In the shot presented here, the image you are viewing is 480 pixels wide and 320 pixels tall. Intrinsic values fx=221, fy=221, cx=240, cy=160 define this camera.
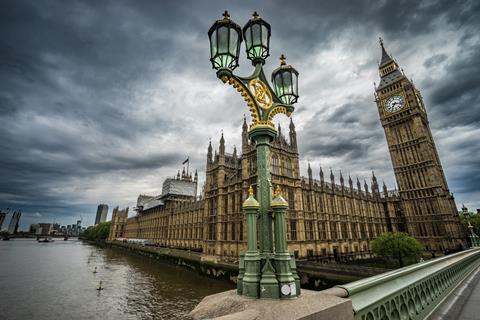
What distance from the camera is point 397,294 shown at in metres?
3.29

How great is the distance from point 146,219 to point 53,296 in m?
61.2

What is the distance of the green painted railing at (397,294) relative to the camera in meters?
2.71

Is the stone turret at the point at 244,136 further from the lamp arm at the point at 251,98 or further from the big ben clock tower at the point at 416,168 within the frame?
the big ben clock tower at the point at 416,168

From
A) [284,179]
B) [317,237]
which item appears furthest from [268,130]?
[317,237]

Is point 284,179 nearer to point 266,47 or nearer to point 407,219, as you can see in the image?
point 266,47

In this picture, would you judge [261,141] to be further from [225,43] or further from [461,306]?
[461,306]

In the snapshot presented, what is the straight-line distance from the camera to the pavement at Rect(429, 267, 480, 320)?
158 inches

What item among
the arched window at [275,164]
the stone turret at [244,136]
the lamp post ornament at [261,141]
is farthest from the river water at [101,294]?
the stone turret at [244,136]

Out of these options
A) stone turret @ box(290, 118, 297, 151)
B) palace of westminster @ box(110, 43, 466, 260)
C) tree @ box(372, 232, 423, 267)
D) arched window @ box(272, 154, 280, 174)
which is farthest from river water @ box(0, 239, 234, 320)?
stone turret @ box(290, 118, 297, 151)

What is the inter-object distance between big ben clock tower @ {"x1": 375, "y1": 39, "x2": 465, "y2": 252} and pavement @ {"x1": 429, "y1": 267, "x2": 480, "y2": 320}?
151ft

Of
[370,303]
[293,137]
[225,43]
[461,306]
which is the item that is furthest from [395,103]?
[370,303]

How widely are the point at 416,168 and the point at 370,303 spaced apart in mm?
55186

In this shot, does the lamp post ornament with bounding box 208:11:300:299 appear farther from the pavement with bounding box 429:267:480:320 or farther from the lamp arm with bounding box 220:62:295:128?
the pavement with bounding box 429:267:480:320

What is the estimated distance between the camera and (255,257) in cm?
334
